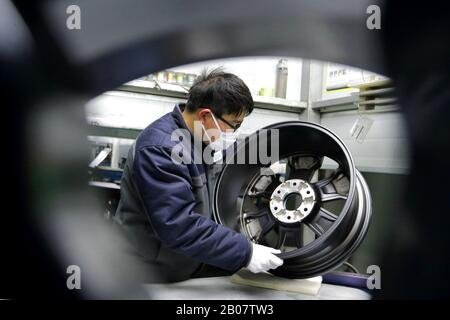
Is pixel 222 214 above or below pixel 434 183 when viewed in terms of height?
below

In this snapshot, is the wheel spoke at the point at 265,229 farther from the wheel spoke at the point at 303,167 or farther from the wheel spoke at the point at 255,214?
the wheel spoke at the point at 303,167

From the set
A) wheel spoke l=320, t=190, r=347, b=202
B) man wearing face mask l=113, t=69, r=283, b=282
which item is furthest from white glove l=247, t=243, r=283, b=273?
wheel spoke l=320, t=190, r=347, b=202

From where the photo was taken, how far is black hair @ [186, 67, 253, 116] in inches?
45.1

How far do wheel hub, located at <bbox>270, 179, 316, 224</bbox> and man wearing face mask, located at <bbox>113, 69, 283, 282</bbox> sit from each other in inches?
8.2

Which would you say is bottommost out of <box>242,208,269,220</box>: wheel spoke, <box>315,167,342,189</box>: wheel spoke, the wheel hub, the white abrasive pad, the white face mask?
the white abrasive pad

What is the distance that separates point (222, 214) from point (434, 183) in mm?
763

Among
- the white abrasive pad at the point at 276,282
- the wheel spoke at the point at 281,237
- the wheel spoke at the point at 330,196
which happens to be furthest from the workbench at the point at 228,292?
the wheel spoke at the point at 330,196

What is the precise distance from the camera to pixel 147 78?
1.13 meters

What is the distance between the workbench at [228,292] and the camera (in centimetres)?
106

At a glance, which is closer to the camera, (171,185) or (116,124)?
(171,185)

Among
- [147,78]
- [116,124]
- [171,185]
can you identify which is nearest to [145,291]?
[171,185]

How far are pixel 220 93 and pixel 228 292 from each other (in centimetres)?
70

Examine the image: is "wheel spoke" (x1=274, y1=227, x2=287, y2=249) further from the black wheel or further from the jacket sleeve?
the jacket sleeve

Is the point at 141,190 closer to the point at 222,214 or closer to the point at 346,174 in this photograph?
the point at 222,214
